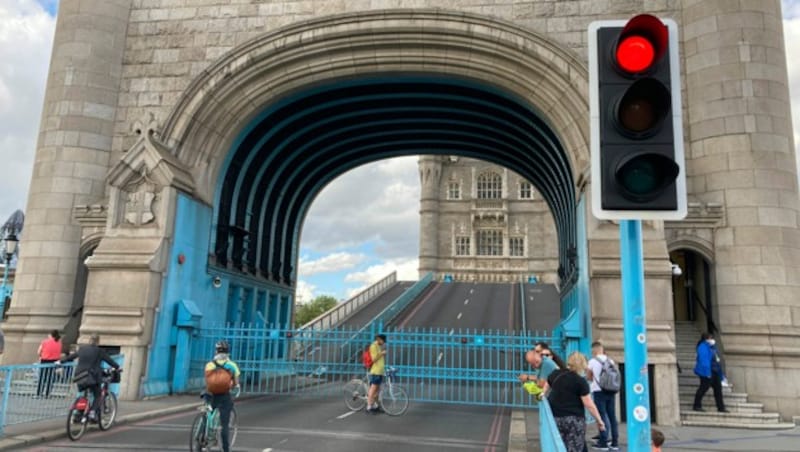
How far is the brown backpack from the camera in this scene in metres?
7.46

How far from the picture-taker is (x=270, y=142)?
61.1 ft

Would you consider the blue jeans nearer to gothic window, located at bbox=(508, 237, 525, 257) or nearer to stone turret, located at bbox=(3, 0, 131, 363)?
stone turret, located at bbox=(3, 0, 131, 363)

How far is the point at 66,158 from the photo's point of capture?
612 inches

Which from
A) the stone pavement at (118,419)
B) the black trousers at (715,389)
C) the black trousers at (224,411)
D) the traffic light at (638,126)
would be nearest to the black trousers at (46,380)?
the stone pavement at (118,419)

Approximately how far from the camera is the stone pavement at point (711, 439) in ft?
30.2

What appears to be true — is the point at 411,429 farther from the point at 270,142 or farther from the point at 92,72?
the point at 92,72

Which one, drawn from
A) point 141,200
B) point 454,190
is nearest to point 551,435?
point 141,200

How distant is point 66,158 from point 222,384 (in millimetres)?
11393

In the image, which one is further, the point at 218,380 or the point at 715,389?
the point at 715,389

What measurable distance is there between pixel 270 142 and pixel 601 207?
16.9 m

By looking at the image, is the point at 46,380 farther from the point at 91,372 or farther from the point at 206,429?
the point at 206,429

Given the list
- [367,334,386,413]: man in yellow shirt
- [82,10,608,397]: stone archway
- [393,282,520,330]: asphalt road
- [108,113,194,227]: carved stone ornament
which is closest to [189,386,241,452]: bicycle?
[367,334,386,413]: man in yellow shirt

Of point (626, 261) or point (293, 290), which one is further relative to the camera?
point (293, 290)

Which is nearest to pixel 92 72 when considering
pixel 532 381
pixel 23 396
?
pixel 23 396
